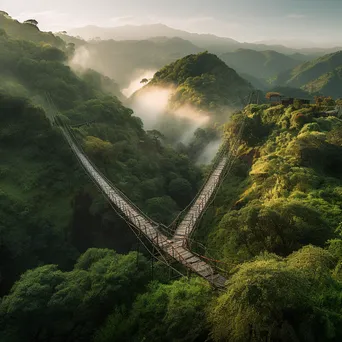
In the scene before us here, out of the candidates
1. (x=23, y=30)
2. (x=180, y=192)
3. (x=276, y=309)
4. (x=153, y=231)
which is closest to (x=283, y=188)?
(x=153, y=231)

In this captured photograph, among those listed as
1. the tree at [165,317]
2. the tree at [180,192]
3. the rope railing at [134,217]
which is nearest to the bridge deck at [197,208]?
the rope railing at [134,217]

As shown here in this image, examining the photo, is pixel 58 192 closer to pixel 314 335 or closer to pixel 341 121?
pixel 314 335

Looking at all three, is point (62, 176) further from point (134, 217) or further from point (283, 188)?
point (283, 188)

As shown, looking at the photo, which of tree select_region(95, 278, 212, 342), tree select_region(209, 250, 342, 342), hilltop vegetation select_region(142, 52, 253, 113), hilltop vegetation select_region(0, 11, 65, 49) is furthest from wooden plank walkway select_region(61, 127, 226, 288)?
hilltop vegetation select_region(142, 52, 253, 113)

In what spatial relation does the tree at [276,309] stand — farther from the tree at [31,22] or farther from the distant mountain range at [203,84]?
the tree at [31,22]

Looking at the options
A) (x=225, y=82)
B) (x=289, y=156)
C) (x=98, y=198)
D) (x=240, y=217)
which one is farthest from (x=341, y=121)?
(x=225, y=82)

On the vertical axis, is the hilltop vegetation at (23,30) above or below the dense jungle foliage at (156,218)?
above
